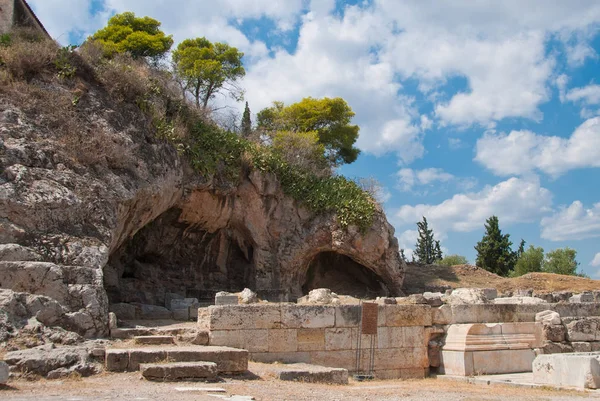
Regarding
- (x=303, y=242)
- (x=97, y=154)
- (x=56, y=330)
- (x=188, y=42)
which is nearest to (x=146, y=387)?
(x=56, y=330)

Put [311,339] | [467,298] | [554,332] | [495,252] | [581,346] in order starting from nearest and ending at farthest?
[311,339]
[581,346]
[554,332]
[467,298]
[495,252]

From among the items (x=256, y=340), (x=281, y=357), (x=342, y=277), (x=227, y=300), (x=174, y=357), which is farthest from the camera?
(x=342, y=277)

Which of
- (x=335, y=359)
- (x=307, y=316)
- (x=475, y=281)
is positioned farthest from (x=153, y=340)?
(x=475, y=281)

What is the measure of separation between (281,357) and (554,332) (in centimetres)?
552

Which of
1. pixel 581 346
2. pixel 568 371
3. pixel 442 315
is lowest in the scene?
pixel 568 371

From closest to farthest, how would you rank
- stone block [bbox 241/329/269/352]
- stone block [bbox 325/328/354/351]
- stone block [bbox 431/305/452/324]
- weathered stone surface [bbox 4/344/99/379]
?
weathered stone surface [bbox 4/344/99/379], stone block [bbox 241/329/269/352], stone block [bbox 325/328/354/351], stone block [bbox 431/305/452/324]

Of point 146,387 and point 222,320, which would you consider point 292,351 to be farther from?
point 146,387

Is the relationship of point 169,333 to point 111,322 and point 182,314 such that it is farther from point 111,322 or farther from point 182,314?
point 182,314

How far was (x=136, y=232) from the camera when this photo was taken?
17.9 meters

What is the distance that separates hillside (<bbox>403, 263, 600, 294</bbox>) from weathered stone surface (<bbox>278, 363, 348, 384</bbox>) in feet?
49.6

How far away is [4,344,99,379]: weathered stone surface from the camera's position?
7398mm

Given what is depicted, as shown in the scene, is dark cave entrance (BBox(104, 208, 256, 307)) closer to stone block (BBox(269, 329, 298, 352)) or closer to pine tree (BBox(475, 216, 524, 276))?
stone block (BBox(269, 329, 298, 352))

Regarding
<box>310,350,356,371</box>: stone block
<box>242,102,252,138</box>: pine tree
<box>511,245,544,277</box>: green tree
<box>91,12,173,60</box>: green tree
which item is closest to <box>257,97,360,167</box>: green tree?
<box>242,102,252,138</box>: pine tree

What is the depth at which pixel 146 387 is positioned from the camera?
700 centimetres
